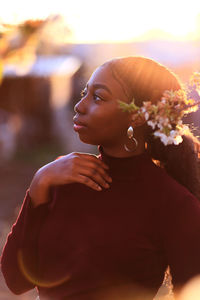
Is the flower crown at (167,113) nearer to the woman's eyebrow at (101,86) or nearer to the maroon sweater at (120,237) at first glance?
the woman's eyebrow at (101,86)

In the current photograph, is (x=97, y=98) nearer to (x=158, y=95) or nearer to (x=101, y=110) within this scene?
(x=101, y=110)

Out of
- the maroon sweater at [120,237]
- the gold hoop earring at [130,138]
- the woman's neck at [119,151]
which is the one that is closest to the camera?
the maroon sweater at [120,237]

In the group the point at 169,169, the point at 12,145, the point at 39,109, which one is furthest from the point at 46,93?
the point at 169,169

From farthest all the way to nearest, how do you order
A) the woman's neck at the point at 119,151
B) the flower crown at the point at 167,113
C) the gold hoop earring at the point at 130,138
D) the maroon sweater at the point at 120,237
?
the woman's neck at the point at 119,151, the gold hoop earring at the point at 130,138, the maroon sweater at the point at 120,237, the flower crown at the point at 167,113

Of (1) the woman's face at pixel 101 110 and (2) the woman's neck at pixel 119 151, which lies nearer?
(1) the woman's face at pixel 101 110

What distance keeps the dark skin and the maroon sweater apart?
6 centimetres

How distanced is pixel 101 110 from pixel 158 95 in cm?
25

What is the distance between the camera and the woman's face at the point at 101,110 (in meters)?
2.21

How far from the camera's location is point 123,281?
2.16 metres

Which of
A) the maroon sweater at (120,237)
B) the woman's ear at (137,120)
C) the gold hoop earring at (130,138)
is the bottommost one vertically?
the maroon sweater at (120,237)

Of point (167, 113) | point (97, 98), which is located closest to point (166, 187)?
point (167, 113)

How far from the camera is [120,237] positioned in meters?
2.14

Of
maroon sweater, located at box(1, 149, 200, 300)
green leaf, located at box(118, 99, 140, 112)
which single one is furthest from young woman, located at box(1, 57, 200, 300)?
green leaf, located at box(118, 99, 140, 112)

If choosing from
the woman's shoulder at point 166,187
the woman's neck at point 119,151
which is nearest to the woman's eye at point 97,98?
the woman's neck at point 119,151
